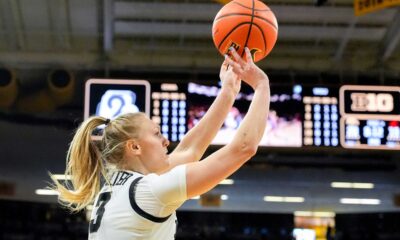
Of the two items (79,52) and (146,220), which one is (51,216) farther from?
(146,220)

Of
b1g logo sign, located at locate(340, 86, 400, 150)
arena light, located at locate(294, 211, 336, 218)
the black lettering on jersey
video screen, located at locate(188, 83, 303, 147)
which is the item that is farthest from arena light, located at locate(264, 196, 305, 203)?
the black lettering on jersey

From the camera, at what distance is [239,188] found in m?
10.5

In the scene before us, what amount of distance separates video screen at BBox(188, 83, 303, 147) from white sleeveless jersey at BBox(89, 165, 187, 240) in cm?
590

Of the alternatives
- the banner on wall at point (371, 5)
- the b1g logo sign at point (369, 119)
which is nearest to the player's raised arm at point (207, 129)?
the banner on wall at point (371, 5)

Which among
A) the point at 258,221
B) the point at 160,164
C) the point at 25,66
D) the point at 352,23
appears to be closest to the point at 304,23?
the point at 352,23

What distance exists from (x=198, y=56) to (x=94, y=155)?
7675 mm

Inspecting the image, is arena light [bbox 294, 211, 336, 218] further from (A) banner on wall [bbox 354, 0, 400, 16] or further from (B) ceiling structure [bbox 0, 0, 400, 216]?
(A) banner on wall [bbox 354, 0, 400, 16]

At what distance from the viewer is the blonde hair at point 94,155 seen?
2736 mm

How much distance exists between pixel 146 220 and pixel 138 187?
0.37 ft

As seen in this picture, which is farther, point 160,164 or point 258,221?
point 258,221

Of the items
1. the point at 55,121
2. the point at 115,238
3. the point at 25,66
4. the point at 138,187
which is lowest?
the point at 115,238

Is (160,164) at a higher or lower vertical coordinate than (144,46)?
lower

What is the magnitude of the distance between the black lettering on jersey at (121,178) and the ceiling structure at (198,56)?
7105 mm

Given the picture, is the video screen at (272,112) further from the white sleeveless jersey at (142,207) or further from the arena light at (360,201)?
the white sleeveless jersey at (142,207)
